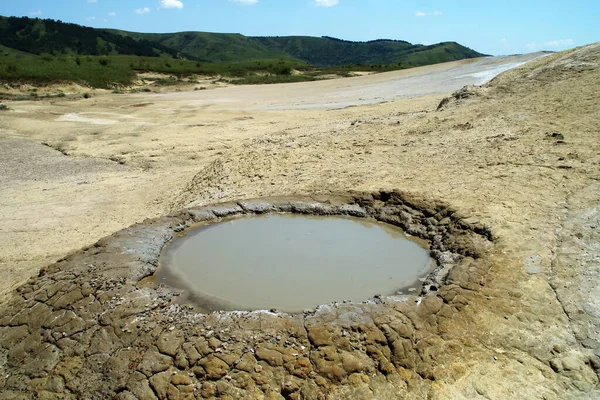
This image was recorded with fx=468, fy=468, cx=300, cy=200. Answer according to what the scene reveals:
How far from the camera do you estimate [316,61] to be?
150000mm

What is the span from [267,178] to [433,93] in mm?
13700

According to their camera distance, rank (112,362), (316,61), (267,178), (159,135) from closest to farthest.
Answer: (112,362) < (267,178) < (159,135) < (316,61)

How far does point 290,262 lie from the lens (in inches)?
225

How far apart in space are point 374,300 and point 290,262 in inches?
56.4

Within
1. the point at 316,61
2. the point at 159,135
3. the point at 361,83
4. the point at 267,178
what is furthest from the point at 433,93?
the point at 316,61

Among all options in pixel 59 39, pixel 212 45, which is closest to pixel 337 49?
pixel 212 45

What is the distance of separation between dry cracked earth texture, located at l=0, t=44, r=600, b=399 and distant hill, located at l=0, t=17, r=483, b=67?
52.9 meters

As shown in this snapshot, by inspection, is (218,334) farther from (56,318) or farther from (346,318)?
(56,318)

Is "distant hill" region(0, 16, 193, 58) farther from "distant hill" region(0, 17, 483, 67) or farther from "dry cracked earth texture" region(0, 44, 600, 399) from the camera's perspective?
"dry cracked earth texture" region(0, 44, 600, 399)

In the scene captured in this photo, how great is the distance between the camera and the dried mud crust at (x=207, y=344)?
12.1ft

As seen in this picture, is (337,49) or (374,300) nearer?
(374,300)

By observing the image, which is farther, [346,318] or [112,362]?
[346,318]

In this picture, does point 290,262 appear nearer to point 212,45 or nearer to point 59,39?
point 59,39

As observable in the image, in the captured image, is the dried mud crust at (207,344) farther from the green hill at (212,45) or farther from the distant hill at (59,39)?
the green hill at (212,45)
